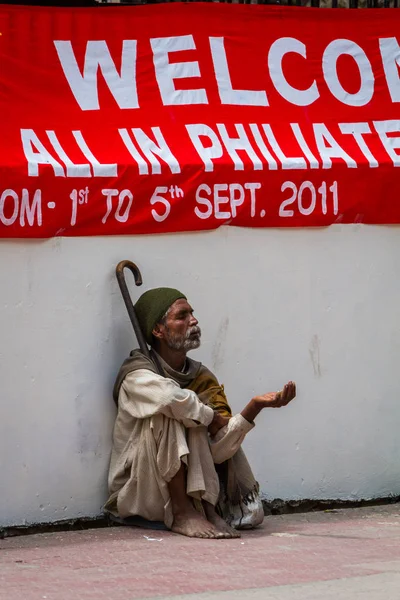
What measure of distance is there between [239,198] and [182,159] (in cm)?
36

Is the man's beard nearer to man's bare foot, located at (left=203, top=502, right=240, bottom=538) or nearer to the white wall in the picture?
the white wall

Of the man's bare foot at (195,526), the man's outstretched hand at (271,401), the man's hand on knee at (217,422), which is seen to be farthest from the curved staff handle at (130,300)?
the man's bare foot at (195,526)

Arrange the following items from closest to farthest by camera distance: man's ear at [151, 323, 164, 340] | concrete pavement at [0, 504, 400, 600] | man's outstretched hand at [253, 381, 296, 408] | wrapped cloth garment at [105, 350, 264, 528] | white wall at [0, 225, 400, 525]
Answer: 1. concrete pavement at [0, 504, 400, 600]
2. man's outstretched hand at [253, 381, 296, 408]
3. wrapped cloth garment at [105, 350, 264, 528]
4. white wall at [0, 225, 400, 525]
5. man's ear at [151, 323, 164, 340]

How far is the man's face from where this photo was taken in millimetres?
6434

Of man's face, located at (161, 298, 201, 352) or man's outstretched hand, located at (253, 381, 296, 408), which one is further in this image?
man's face, located at (161, 298, 201, 352)

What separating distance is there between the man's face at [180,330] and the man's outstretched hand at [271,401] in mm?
419

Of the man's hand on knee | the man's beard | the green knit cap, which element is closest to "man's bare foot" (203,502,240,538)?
the man's hand on knee

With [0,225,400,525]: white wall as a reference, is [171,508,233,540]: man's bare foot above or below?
below

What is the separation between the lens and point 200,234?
679 centimetres

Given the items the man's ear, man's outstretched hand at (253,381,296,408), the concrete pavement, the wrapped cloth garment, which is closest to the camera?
the concrete pavement

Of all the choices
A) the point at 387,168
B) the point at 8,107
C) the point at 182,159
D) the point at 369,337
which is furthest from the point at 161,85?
the point at 369,337

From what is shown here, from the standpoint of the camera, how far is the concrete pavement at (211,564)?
17.2ft

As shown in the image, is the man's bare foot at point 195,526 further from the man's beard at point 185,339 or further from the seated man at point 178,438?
the man's beard at point 185,339

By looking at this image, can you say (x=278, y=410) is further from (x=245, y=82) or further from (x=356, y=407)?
(x=245, y=82)
